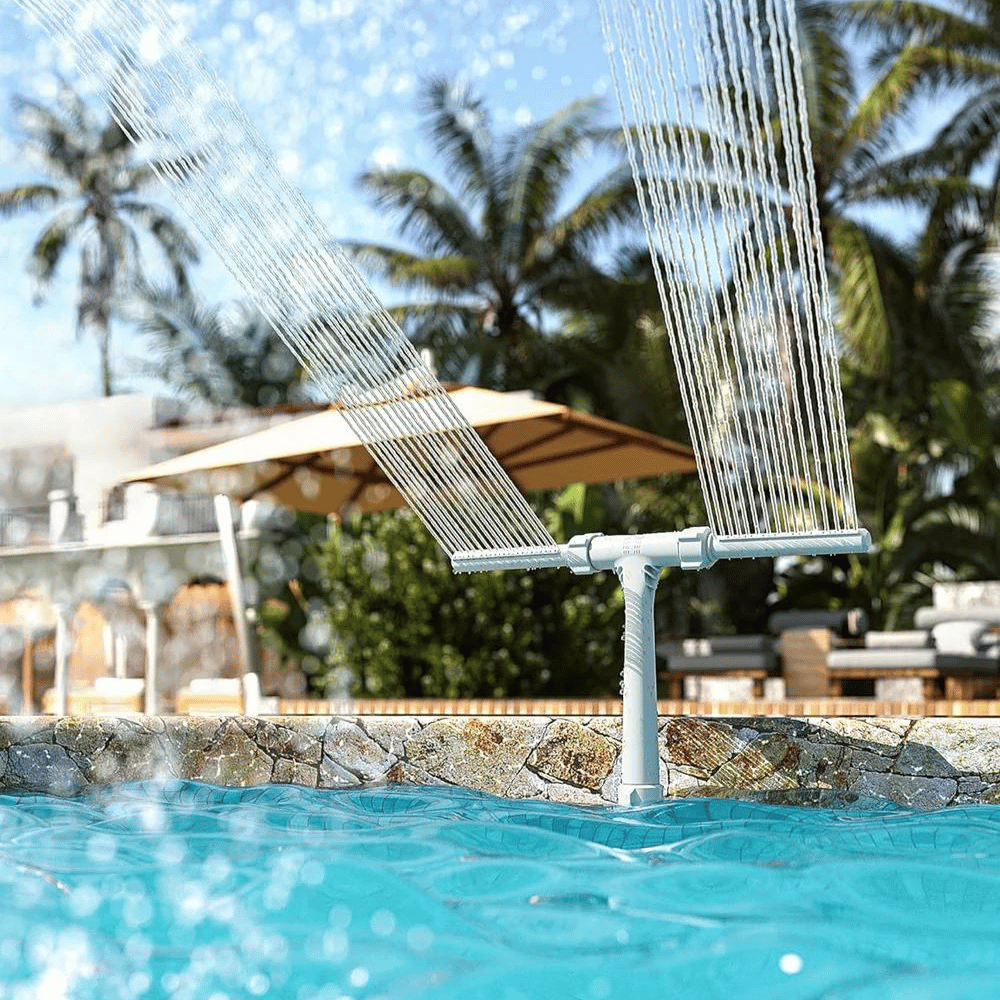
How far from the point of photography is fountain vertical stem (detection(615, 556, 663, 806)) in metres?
4.23

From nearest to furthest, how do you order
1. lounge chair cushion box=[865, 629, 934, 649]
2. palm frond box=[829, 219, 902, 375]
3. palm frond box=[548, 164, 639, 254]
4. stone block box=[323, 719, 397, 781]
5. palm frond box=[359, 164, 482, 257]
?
1. stone block box=[323, 719, 397, 781]
2. lounge chair cushion box=[865, 629, 934, 649]
3. palm frond box=[829, 219, 902, 375]
4. palm frond box=[548, 164, 639, 254]
5. palm frond box=[359, 164, 482, 257]

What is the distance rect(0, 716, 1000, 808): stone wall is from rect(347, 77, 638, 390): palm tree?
14724mm

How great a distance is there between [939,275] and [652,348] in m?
6.86

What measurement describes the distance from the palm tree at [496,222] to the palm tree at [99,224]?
380 inches

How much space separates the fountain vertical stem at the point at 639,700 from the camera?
423 cm

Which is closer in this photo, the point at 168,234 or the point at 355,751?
the point at 355,751

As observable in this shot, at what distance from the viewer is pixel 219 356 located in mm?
25953

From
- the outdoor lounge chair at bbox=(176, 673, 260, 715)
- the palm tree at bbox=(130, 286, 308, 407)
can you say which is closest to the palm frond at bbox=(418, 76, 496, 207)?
the palm tree at bbox=(130, 286, 308, 407)

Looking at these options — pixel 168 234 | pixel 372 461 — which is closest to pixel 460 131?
pixel 168 234

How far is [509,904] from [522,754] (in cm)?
198

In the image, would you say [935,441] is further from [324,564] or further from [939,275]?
[324,564]

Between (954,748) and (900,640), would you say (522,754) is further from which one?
(900,640)

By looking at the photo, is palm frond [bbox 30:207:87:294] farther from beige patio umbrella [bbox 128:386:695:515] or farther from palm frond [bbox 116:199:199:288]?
beige patio umbrella [bbox 128:386:695:515]

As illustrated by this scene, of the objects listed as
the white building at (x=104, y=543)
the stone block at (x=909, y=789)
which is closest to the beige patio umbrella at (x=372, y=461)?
the white building at (x=104, y=543)
